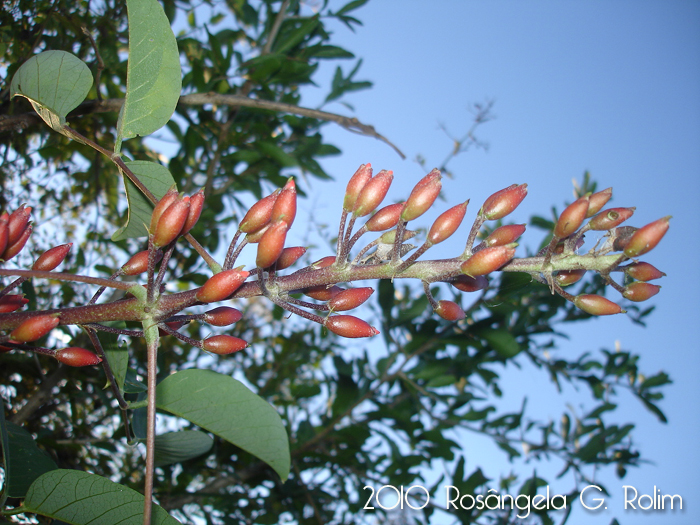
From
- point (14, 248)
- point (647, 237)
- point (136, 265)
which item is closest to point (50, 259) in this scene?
point (14, 248)

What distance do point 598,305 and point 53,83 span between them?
55.4 inches

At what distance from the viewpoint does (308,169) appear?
3.13 meters

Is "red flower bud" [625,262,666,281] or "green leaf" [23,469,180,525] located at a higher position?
"red flower bud" [625,262,666,281]

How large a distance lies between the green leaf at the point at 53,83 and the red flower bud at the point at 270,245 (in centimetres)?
70

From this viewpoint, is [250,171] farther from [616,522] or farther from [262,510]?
[616,522]

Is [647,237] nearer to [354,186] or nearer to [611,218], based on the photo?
[611,218]

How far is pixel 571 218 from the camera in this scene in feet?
3.06

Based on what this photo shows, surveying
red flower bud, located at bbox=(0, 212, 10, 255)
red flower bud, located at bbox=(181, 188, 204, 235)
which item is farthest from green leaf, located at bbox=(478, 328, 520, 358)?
red flower bud, located at bbox=(0, 212, 10, 255)

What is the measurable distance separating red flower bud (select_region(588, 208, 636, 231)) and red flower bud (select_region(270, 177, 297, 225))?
636 mm

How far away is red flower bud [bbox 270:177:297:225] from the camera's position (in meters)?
0.95

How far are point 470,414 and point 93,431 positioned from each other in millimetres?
2550

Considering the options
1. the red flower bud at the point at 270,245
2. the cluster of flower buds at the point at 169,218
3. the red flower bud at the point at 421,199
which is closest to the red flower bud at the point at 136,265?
the cluster of flower buds at the point at 169,218

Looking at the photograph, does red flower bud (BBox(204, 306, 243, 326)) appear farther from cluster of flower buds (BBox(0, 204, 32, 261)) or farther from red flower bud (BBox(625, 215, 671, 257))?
red flower bud (BBox(625, 215, 671, 257))

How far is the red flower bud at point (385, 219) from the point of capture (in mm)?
1050
